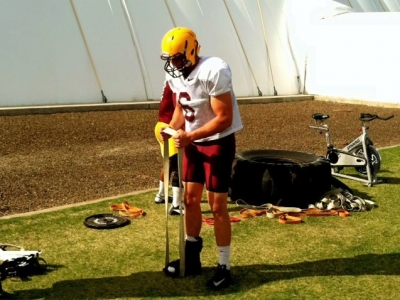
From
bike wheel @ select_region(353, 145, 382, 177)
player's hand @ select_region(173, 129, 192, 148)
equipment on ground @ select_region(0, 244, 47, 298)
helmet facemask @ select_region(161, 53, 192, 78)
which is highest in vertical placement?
helmet facemask @ select_region(161, 53, 192, 78)

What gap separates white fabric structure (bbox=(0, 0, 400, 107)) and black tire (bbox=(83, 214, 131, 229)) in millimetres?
9251

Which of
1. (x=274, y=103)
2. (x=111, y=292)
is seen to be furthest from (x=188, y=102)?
(x=274, y=103)

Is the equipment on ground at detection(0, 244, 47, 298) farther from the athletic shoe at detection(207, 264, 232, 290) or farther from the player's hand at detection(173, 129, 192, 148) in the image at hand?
the player's hand at detection(173, 129, 192, 148)

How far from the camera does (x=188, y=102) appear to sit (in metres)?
5.19

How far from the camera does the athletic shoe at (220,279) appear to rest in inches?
203

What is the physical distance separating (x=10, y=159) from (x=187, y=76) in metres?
6.50

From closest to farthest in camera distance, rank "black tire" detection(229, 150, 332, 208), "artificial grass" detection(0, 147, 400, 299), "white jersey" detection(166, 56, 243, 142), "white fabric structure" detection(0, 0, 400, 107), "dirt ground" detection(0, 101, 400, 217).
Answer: "white jersey" detection(166, 56, 243, 142) → "artificial grass" detection(0, 147, 400, 299) → "black tire" detection(229, 150, 332, 208) → "dirt ground" detection(0, 101, 400, 217) → "white fabric structure" detection(0, 0, 400, 107)

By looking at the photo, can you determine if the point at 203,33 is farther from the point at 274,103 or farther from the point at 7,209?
the point at 7,209

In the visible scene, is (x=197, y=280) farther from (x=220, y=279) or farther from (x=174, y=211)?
(x=174, y=211)

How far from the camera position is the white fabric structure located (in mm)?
16141

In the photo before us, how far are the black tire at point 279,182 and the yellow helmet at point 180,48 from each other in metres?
3.03

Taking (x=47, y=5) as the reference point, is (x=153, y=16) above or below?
below

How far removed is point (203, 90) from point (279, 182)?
3.00 metres

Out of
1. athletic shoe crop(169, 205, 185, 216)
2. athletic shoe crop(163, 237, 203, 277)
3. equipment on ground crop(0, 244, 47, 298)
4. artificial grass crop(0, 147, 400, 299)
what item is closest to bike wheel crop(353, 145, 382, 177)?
artificial grass crop(0, 147, 400, 299)
